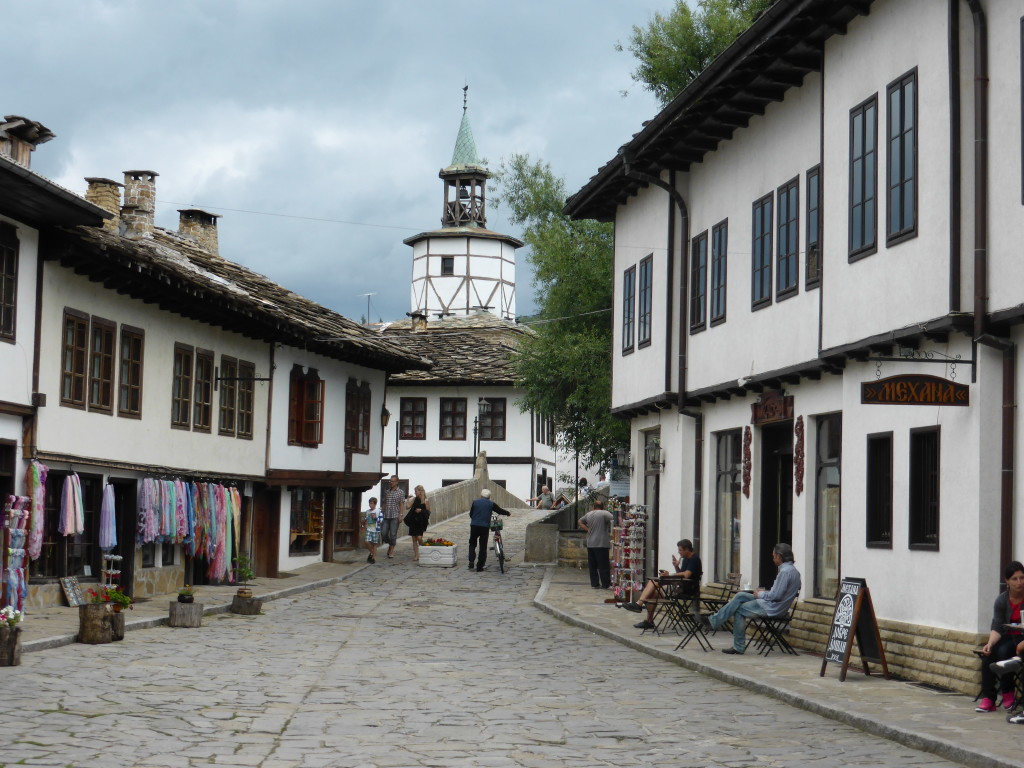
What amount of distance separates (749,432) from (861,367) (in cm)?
419

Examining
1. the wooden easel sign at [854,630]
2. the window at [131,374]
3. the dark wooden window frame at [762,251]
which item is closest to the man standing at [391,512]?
the window at [131,374]

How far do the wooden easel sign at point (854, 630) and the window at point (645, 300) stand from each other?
9.74m

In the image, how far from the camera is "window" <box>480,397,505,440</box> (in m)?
54.0

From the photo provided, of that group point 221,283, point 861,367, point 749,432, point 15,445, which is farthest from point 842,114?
point 221,283

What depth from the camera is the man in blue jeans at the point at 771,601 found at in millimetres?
15859

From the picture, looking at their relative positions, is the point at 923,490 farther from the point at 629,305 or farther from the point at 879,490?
the point at 629,305

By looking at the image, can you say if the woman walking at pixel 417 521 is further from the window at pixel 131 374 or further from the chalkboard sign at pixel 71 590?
the chalkboard sign at pixel 71 590

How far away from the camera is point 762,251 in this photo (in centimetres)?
1838

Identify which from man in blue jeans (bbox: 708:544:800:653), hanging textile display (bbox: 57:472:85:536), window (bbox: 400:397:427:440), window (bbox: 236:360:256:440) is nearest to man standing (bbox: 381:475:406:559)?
window (bbox: 236:360:256:440)

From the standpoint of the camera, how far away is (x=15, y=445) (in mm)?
19281

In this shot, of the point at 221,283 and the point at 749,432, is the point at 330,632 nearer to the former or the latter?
the point at 749,432

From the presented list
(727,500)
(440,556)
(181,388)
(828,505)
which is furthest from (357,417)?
(828,505)

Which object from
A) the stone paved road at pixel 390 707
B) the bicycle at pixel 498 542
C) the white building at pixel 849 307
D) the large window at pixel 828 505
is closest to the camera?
the stone paved road at pixel 390 707

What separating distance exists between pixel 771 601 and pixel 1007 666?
513 cm
